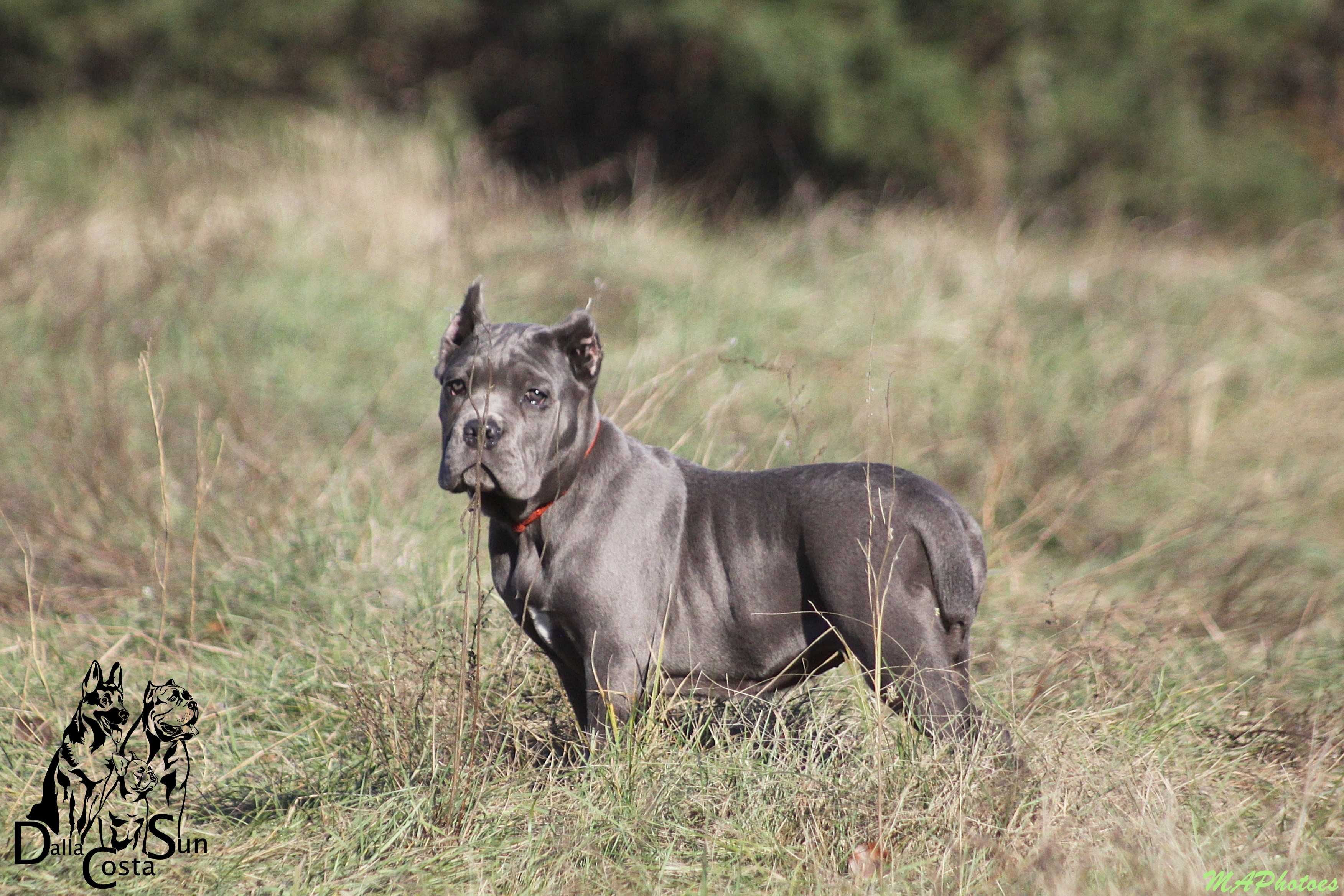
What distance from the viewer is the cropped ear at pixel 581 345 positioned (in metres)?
3.70

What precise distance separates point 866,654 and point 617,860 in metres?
0.91

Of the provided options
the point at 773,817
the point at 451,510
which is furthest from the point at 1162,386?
the point at 773,817

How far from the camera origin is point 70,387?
22.5 ft

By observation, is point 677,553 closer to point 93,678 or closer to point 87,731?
point 87,731

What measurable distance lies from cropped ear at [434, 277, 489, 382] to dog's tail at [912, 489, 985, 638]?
146 cm

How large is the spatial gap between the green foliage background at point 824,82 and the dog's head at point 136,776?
1125 centimetres

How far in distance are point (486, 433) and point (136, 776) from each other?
1533 millimetres

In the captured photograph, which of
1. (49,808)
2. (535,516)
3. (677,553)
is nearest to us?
(49,808)

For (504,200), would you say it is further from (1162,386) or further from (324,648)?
(324,648)

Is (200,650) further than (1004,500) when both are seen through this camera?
No
